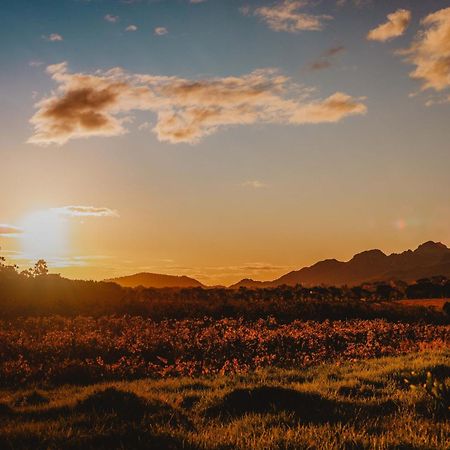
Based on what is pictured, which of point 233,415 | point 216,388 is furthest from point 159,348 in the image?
point 233,415

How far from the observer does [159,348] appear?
15.6m

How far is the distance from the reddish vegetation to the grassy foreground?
1.33 metres

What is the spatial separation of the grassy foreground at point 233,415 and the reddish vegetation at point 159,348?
52.3 inches

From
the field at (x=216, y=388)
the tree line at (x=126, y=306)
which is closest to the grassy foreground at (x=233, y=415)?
the field at (x=216, y=388)

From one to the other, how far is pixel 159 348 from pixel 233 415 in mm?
7654

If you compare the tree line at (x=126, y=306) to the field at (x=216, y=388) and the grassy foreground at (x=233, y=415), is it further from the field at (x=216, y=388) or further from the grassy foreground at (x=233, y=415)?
the grassy foreground at (x=233, y=415)

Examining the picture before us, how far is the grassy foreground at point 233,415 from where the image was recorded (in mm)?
6566

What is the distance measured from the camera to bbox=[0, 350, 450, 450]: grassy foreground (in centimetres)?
657

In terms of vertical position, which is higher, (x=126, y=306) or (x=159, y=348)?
(x=126, y=306)

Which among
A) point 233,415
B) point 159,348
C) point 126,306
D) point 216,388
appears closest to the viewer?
point 233,415

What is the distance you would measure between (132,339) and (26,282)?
15.9m

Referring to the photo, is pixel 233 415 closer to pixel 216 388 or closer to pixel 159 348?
pixel 216 388

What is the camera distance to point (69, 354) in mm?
14625

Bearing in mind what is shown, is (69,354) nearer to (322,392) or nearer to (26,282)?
(322,392)
